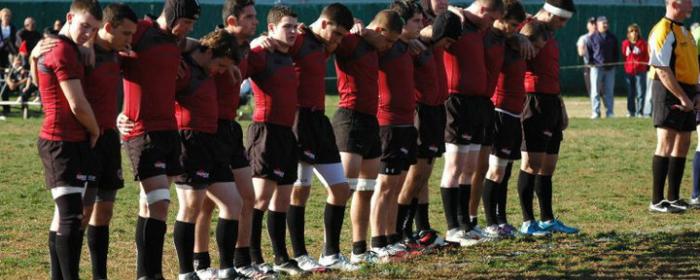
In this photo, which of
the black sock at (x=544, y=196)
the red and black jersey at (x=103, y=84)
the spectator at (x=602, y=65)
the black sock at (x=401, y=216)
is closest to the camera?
the red and black jersey at (x=103, y=84)

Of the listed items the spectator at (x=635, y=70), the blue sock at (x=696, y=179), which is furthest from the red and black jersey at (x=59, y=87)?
the spectator at (x=635, y=70)

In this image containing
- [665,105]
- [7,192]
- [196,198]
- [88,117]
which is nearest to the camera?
[88,117]

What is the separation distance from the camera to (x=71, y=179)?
8133mm

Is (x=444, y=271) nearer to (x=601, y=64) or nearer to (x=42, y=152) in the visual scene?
(x=42, y=152)

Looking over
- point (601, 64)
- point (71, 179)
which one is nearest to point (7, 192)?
point (71, 179)

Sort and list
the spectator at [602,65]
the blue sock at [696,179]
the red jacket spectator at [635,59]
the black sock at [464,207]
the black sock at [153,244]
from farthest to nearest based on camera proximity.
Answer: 1. the red jacket spectator at [635,59]
2. the spectator at [602,65]
3. the blue sock at [696,179]
4. the black sock at [464,207]
5. the black sock at [153,244]

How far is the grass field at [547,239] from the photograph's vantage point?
9.73 metres

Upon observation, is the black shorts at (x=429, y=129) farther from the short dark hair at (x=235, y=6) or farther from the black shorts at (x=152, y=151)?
the black shorts at (x=152, y=151)

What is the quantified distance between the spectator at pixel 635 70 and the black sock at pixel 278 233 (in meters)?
19.2

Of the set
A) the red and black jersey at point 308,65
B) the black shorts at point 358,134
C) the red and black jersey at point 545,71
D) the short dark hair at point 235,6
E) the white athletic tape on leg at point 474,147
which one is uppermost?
the short dark hair at point 235,6

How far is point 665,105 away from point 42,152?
740 centimetres

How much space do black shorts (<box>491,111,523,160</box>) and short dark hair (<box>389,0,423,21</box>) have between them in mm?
1635

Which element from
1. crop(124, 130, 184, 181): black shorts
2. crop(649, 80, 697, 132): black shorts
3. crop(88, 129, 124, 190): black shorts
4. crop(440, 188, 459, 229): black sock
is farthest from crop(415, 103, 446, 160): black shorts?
crop(649, 80, 697, 132): black shorts

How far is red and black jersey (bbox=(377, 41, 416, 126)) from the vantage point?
1030 cm
